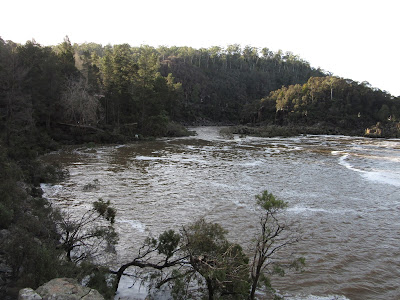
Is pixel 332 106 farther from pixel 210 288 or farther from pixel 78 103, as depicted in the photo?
pixel 210 288

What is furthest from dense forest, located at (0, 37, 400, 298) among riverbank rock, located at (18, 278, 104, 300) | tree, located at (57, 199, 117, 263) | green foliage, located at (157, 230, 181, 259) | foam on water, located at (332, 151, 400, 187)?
foam on water, located at (332, 151, 400, 187)

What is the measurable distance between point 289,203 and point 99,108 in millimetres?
31743

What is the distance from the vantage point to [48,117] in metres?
34.2

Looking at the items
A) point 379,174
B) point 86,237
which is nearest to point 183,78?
point 379,174

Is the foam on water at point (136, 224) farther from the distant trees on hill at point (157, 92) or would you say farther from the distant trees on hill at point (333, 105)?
the distant trees on hill at point (333, 105)

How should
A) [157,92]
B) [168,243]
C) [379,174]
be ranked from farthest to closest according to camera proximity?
[157,92]
[379,174]
[168,243]

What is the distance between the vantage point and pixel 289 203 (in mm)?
14211

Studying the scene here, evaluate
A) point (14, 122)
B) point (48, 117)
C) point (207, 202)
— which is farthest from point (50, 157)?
point (207, 202)

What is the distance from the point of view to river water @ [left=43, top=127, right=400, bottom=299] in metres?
8.09

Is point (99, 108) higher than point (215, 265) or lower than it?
higher

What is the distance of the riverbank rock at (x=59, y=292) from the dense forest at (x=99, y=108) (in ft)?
2.63

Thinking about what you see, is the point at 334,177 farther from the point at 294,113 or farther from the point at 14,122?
the point at 294,113

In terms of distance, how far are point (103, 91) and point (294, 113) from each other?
174 feet

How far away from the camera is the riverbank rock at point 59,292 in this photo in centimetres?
429
